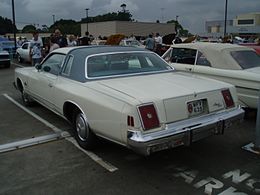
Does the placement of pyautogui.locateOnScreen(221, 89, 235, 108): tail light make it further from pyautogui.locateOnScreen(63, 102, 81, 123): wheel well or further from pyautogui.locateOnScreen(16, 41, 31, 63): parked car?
pyautogui.locateOnScreen(16, 41, 31, 63): parked car

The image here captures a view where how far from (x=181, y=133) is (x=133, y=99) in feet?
2.25

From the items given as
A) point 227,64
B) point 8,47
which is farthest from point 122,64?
point 8,47

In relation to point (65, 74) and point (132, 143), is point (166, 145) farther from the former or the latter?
point (65, 74)

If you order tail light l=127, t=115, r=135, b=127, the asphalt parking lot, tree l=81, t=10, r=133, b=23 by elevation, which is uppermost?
tree l=81, t=10, r=133, b=23

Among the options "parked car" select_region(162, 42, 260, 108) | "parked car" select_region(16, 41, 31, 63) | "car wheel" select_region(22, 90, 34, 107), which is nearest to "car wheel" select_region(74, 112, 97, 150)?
"car wheel" select_region(22, 90, 34, 107)

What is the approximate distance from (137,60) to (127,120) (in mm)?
1863

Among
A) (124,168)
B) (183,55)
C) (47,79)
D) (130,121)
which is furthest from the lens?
(183,55)

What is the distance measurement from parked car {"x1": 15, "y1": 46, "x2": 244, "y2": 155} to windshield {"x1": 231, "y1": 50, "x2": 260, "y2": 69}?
208 cm

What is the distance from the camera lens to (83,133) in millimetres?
4523

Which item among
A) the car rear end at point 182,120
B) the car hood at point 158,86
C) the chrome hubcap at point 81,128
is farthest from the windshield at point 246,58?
the chrome hubcap at point 81,128

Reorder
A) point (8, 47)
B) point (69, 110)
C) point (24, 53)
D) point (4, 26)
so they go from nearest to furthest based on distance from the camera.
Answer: point (69, 110)
point (24, 53)
point (8, 47)
point (4, 26)

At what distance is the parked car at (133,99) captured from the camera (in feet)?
11.6

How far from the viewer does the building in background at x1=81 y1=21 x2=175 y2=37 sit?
2544 inches

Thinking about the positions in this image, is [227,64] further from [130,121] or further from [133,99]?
[130,121]
